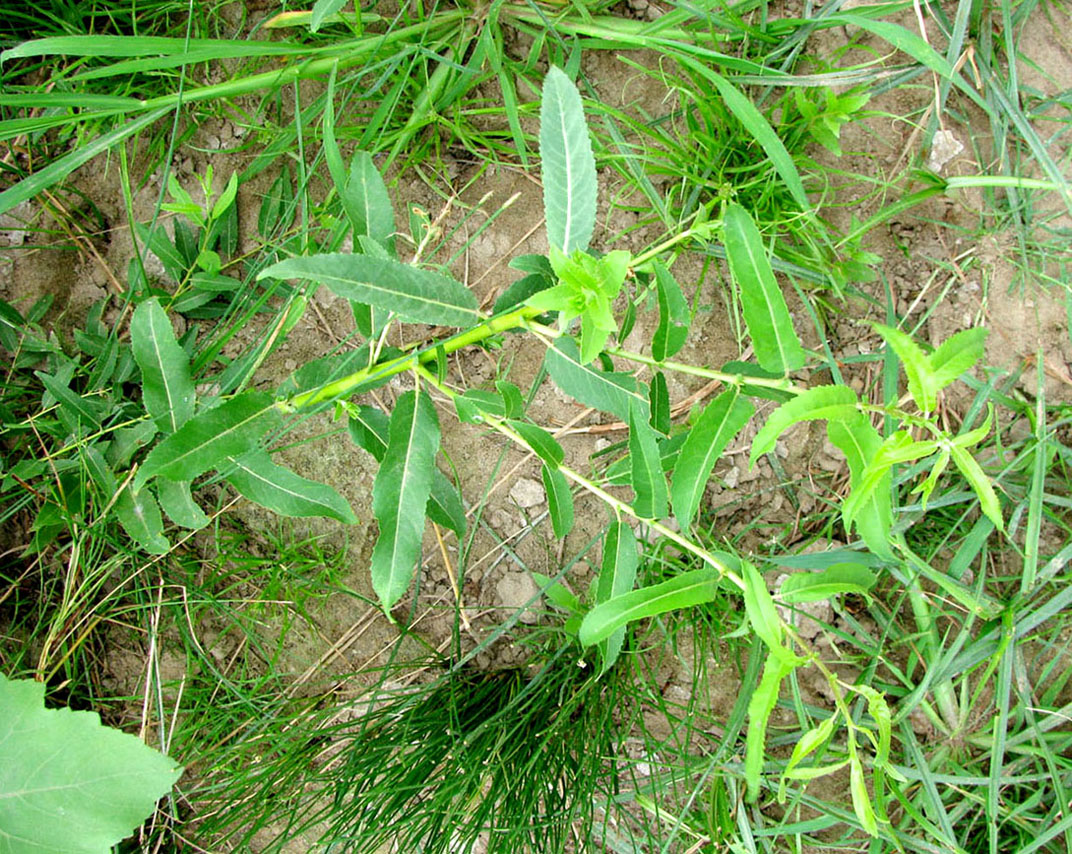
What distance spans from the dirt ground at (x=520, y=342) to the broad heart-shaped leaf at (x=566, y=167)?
2.27ft

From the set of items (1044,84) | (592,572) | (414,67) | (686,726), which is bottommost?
(686,726)

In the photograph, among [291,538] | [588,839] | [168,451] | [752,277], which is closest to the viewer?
[752,277]

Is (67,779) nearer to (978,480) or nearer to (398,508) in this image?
(398,508)

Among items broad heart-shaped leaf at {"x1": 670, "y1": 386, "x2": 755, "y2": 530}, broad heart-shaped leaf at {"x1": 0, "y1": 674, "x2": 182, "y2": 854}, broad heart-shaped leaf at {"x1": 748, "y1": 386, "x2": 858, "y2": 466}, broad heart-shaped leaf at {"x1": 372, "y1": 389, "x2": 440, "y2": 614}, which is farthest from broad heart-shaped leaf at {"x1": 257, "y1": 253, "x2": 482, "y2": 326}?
broad heart-shaped leaf at {"x1": 0, "y1": 674, "x2": 182, "y2": 854}

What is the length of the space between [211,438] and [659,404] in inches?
29.8

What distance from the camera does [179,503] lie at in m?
1.61

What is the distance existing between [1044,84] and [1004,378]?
2.29 ft

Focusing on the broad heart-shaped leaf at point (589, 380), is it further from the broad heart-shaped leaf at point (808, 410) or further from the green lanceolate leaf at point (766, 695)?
the green lanceolate leaf at point (766, 695)

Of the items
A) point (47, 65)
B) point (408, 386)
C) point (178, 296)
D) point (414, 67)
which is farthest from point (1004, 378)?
point (47, 65)

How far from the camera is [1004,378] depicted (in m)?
2.06

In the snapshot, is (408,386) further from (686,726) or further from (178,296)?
(686,726)

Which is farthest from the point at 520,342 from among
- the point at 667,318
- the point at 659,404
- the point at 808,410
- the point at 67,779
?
the point at 67,779

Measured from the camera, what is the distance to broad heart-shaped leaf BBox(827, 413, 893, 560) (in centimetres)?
117

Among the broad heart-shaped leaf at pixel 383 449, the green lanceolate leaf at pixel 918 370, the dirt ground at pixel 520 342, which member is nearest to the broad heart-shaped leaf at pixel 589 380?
the broad heart-shaped leaf at pixel 383 449
